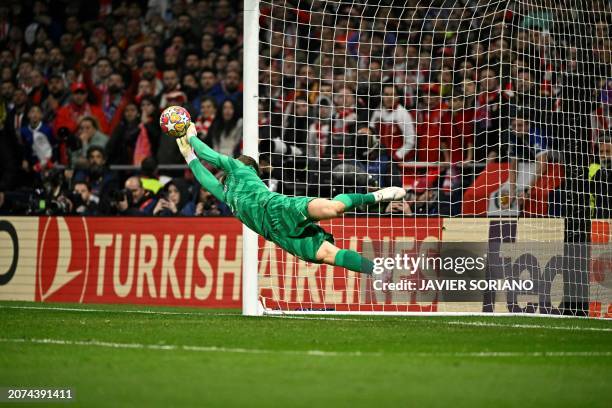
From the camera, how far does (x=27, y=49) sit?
23969 mm

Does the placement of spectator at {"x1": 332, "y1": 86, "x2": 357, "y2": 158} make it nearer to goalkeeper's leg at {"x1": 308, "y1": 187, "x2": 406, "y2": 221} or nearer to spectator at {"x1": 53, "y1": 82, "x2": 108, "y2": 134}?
spectator at {"x1": 53, "y1": 82, "x2": 108, "y2": 134}

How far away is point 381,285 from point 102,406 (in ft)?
28.2

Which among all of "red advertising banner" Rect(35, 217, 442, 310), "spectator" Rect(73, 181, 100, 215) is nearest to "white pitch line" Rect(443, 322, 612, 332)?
"red advertising banner" Rect(35, 217, 442, 310)

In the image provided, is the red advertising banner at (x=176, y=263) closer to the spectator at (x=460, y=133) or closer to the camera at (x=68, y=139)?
the spectator at (x=460, y=133)

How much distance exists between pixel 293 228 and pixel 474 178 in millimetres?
5312

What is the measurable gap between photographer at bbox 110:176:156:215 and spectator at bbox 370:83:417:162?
156 inches

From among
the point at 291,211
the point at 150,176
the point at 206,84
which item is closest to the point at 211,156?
the point at 291,211

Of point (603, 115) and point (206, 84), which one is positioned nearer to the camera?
point (603, 115)

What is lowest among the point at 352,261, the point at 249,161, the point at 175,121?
the point at 352,261

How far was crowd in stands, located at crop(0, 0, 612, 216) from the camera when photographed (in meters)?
15.5

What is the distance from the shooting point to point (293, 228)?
11633mm

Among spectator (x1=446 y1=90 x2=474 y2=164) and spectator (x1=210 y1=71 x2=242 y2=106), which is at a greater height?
spectator (x1=210 y1=71 x2=242 y2=106)

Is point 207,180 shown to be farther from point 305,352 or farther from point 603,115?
point 603,115

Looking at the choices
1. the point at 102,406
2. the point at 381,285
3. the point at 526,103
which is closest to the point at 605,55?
the point at 526,103
